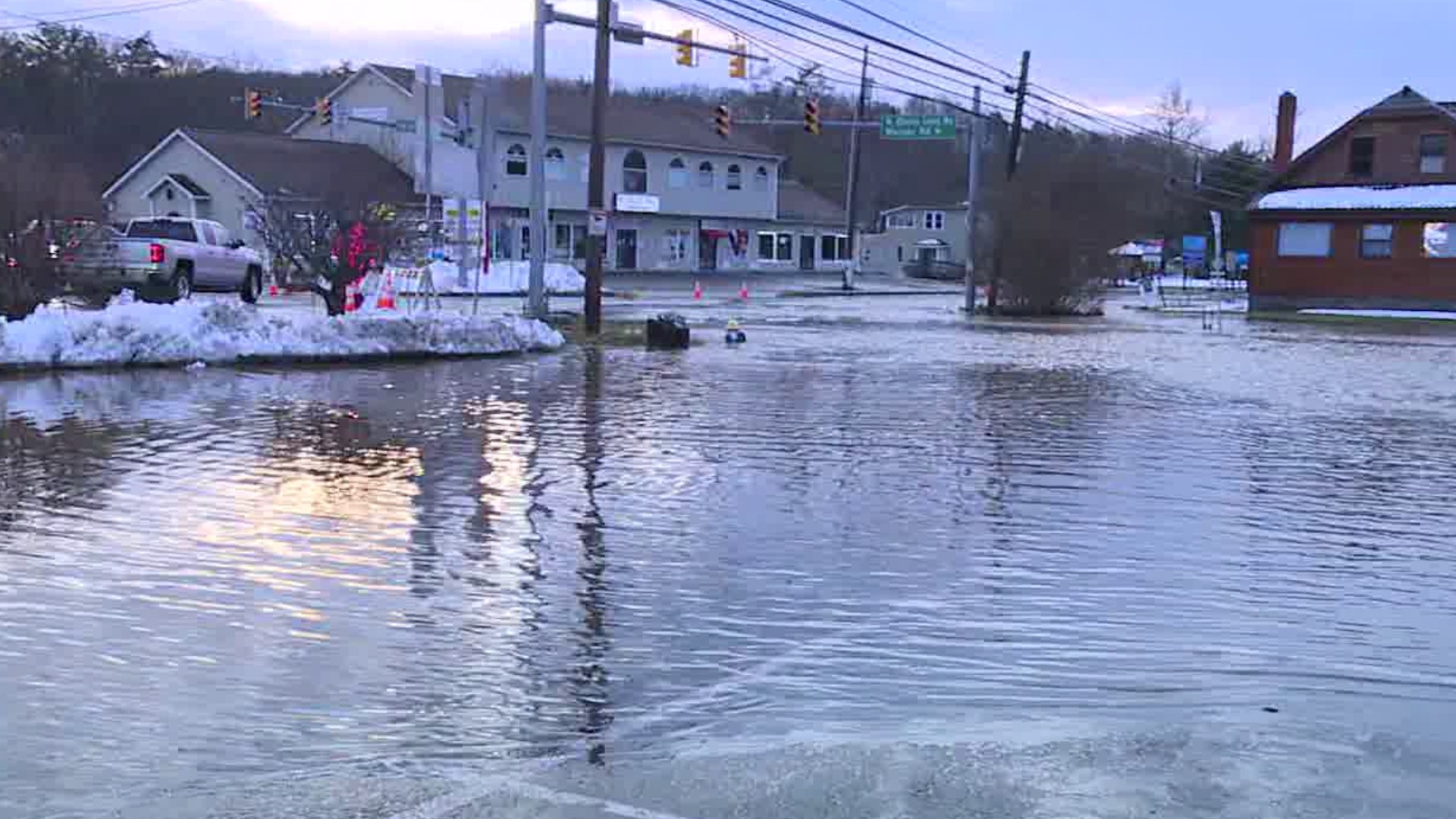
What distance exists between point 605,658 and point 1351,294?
165 ft

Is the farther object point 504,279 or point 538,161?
point 504,279

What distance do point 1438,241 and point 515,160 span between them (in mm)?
42091

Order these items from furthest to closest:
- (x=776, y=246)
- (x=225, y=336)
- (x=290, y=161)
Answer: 1. (x=776, y=246)
2. (x=290, y=161)
3. (x=225, y=336)

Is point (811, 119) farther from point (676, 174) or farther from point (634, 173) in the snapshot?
point (676, 174)

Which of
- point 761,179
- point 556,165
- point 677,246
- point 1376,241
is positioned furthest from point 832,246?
point 1376,241

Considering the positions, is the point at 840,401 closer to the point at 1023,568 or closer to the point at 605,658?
the point at 1023,568

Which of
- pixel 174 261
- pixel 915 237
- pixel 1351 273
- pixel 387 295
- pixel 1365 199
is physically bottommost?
pixel 387 295

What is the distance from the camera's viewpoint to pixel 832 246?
91688mm

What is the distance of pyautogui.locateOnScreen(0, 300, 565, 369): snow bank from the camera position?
18.2 meters

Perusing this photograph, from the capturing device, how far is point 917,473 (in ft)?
38.4

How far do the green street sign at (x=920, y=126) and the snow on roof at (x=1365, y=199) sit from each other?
15673 millimetres

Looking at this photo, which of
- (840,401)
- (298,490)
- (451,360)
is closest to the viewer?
(298,490)

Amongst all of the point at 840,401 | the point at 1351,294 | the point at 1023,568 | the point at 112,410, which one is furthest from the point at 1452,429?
the point at 1351,294

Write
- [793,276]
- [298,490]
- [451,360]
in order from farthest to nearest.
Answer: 1. [793,276]
2. [451,360]
3. [298,490]
